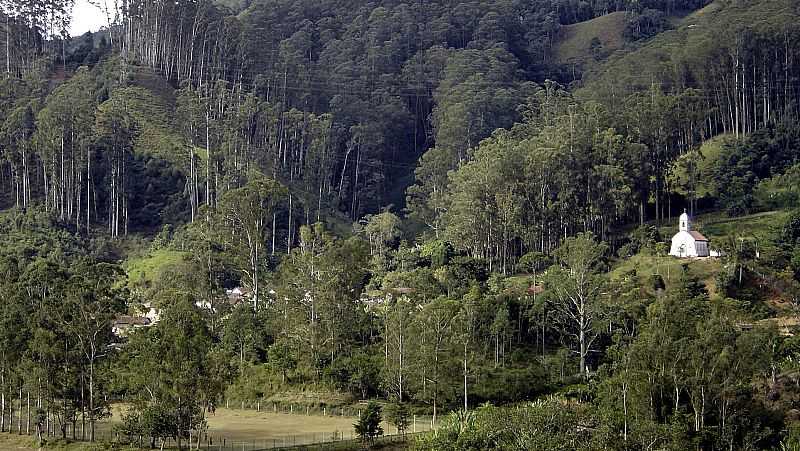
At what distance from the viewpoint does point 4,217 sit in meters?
71.1

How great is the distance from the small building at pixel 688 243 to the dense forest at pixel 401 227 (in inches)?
24.5

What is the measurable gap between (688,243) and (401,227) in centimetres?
2492

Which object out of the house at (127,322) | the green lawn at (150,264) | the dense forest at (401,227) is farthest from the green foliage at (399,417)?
the green lawn at (150,264)

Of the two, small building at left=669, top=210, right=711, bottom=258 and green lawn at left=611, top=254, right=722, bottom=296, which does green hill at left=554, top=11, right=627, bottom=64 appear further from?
green lawn at left=611, top=254, right=722, bottom=296

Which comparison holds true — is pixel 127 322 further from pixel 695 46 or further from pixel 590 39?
pixel 590 39

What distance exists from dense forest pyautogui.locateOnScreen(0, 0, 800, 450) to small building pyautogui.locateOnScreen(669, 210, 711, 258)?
0.62 metres

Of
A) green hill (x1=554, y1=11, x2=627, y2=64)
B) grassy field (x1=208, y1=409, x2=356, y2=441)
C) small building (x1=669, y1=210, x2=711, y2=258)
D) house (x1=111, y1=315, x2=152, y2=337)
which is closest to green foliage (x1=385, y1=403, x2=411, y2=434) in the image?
grassy field (x1=208, y1=409, x2=356, y2=441)

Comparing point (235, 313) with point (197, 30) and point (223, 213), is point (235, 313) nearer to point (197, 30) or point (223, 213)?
point (223, 213)

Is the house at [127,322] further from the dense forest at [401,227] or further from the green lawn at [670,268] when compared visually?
the green lawn at [670,268]

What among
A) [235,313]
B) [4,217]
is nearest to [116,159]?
[4,217]

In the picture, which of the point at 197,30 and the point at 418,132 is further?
the point at 418,132

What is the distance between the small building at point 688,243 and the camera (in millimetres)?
Result: 58469

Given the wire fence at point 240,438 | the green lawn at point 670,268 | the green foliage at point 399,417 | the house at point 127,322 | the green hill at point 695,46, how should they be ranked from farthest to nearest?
the green hill at point 695,46
the house at point 127,322
the green lawn at point 670,268
the green foliage at point 399,417
the wire fence at point 240,438

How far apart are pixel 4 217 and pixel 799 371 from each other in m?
50.3
